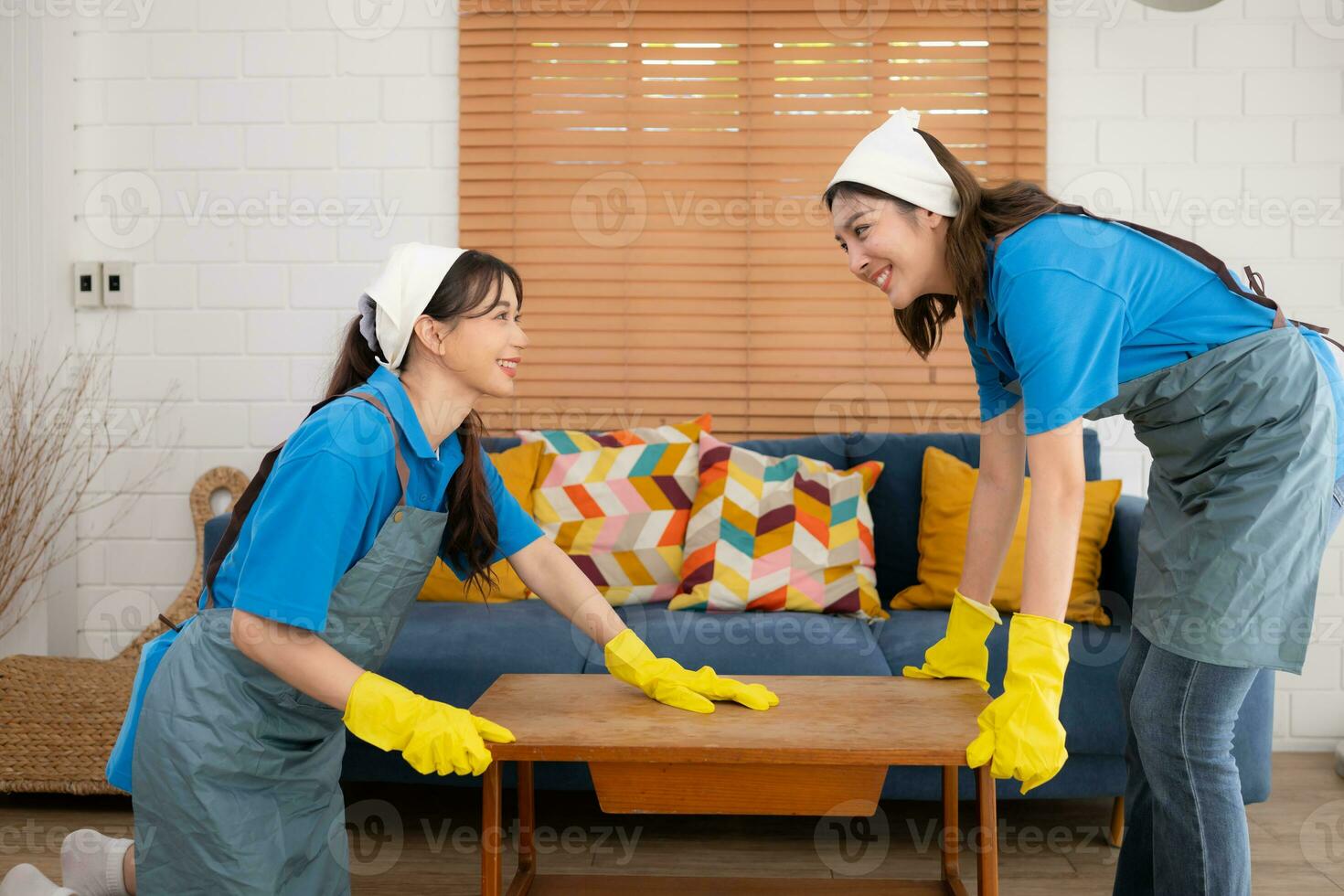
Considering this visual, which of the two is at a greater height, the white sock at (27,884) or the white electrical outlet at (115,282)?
the white electrical outlet at (115,282)

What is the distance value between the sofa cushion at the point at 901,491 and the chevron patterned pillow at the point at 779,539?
68 mm

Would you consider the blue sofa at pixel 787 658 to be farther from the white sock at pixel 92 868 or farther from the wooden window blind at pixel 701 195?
the wooden window blind at pixel 701 195

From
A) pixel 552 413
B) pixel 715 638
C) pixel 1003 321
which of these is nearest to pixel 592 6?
pixel 552 413

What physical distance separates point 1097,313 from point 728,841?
1.38 m

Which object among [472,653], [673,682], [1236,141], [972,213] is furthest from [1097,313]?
[1236,141]

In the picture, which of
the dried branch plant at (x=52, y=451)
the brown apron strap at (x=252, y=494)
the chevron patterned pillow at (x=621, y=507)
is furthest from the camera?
the dried branch plant at (x=52, y=451)

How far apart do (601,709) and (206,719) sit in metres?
0.50

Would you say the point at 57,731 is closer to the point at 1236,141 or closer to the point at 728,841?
the point at 728,841

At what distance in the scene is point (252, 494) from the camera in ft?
4.77

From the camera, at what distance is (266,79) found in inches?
118

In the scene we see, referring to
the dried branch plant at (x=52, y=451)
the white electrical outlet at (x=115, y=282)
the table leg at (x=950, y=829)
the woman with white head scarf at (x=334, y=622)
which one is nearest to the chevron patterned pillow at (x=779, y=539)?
the table leg at (x=950, y=829)

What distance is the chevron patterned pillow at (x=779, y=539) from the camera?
2453mm

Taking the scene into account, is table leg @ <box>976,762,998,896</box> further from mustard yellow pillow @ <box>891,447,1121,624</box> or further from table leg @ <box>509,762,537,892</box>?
mustard yellow pillow @ <box>891,447,1121,624</box>

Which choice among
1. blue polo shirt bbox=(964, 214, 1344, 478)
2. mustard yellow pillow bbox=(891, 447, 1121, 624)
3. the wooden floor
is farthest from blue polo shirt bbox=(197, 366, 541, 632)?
mustard yellow pillow bbox=(891, 447, 1121, 624)
